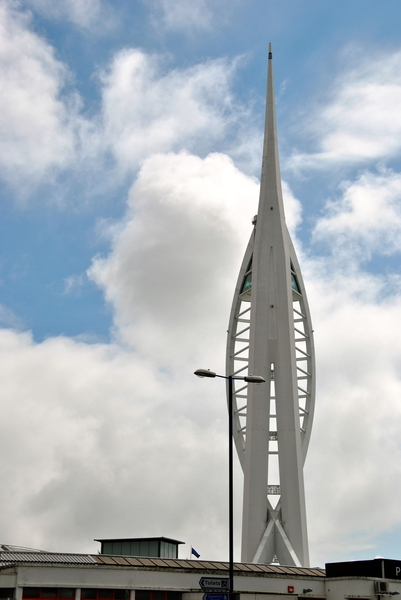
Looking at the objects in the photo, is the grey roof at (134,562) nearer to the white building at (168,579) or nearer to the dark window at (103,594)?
the white building at (168,579)

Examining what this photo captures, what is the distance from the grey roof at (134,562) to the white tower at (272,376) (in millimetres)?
18028

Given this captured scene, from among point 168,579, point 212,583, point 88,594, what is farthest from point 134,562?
point 212,583

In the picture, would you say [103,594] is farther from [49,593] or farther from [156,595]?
[156,595]

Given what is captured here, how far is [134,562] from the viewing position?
33.8 meters

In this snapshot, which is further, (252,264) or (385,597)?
(252,264)

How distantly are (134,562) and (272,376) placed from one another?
29.8m

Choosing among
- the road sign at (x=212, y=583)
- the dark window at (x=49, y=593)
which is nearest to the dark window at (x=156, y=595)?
the dark window at (x=49, y=593)

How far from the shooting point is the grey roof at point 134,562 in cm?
3275

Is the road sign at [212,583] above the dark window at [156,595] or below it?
below

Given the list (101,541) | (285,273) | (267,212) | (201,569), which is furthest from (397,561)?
(267,212)

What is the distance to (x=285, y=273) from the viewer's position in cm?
6253

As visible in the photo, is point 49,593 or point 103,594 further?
point 103,594

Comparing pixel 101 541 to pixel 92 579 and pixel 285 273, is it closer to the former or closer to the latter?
pixel 92 579

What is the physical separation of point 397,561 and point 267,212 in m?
33.5
